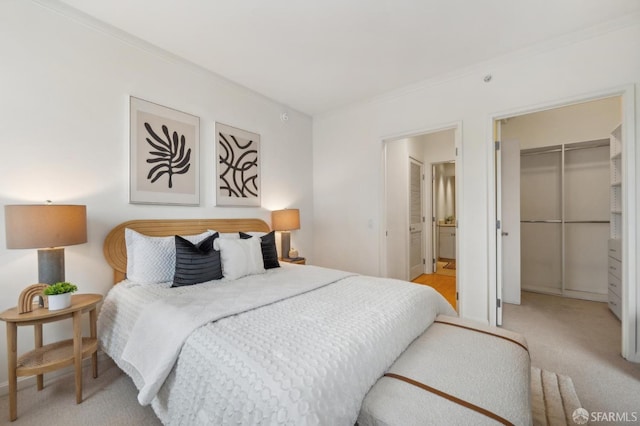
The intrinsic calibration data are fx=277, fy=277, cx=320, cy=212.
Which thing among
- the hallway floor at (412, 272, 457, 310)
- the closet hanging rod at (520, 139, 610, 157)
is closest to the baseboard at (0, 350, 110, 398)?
the hallway floor at (412, 272, 457, 310)

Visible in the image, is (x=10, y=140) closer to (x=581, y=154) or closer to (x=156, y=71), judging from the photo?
(x=156, y=71)

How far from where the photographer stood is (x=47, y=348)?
6.23 ft

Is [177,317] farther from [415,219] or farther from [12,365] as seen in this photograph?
[415,219]

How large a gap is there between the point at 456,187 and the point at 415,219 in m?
1.98

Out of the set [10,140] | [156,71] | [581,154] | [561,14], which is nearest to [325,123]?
[156,71]

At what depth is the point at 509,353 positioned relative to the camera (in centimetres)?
147

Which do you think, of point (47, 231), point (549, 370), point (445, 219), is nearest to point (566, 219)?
point (549, 370)

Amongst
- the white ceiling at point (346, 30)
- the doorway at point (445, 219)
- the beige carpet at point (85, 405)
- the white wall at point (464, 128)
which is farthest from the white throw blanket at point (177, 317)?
the doorway at point (445, 219)

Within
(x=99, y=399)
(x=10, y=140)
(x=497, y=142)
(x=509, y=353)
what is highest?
(x=497, y=142)

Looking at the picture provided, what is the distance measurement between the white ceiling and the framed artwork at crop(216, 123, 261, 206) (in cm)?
67

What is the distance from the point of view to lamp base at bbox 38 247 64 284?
187 centimetres

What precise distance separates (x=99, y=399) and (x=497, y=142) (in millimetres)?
4007

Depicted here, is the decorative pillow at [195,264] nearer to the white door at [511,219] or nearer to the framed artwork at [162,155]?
the framed artwork at [162,155]

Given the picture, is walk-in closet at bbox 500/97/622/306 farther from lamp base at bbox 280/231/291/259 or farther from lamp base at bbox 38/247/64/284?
lamp base at bbox 38/247/64/284
